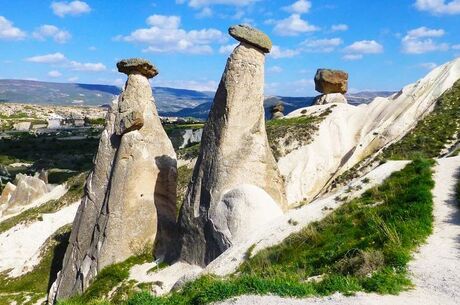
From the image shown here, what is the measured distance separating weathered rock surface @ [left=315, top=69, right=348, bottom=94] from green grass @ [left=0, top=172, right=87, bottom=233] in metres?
20.3

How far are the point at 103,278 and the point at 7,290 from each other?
310 inches

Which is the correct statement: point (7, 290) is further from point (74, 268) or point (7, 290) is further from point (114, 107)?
point (114, 107)

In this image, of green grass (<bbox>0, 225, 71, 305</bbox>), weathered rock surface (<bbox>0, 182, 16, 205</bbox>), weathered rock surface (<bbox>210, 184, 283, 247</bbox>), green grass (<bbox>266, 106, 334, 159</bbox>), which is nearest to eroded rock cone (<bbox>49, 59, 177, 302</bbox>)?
→ green grass (<bbox>0, 225, 71, 305</bbox>)

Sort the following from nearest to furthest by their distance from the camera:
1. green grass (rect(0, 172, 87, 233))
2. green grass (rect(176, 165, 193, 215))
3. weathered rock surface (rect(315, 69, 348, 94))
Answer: green grass (rect(176, 165, 193, 215)) < green grass (rect(0, 172, 87, 233)) < weathered rock surface (rect(315, 69, 348, 94))

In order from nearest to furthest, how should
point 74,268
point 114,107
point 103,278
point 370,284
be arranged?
point 370,284 → point 103,278 → point 74,268 → point 114,107

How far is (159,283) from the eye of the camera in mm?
14578

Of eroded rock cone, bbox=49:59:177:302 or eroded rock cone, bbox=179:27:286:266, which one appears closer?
eroded rock cone, bbox=179:27:286:266

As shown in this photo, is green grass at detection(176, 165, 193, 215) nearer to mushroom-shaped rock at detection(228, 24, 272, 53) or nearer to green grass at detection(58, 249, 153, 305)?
green grass at detection(58, 249, 153, 305)

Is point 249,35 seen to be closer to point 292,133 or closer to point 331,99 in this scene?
point 292,133

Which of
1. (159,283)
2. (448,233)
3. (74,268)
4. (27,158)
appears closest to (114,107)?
(74,268)

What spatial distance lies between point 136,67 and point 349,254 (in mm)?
11746

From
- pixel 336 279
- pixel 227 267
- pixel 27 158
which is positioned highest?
pixel 336 279

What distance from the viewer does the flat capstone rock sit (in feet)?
59.0

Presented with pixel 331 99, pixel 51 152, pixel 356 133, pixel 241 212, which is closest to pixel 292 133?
pixel 356 133
